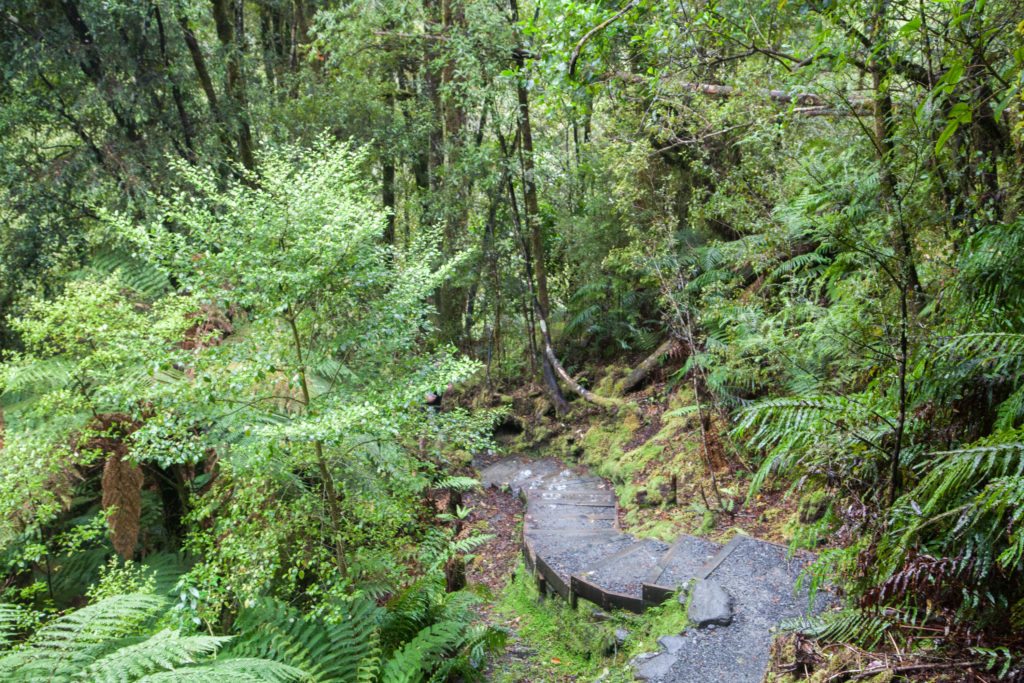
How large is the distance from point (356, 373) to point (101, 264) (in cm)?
305

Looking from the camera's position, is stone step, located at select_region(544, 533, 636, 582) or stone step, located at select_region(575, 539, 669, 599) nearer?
stone step, located at select_region(575, 539, 669, 599)

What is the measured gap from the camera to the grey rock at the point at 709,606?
4656 millimetres

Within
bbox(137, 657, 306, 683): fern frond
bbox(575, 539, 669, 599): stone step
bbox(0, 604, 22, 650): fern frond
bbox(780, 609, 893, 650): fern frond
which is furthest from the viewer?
bbox(575, 539, 669, 599): stone step

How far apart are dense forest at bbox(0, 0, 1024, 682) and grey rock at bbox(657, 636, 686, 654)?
0.37m

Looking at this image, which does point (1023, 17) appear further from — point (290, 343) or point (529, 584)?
point (529, 584)

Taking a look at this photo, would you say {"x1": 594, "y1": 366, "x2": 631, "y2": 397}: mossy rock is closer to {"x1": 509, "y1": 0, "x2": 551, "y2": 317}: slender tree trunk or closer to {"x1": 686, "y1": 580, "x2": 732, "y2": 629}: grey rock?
{"x1": 509, "y1": 0, "x2": 551, "y2": 317}: slender tree trunk

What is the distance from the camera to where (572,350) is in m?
12.6

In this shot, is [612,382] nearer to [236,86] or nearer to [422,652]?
[236,86]

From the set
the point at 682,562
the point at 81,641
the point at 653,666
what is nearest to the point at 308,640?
the point at 81,641

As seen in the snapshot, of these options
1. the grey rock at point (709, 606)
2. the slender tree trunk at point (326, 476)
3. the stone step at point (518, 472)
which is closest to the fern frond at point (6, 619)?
the slender tree trunk at point (326, 476)

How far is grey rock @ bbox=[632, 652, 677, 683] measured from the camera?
4.20 metres

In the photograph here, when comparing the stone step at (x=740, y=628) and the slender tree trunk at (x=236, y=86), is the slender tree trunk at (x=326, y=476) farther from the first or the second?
the slender tree trunk at (x=236, y=86)

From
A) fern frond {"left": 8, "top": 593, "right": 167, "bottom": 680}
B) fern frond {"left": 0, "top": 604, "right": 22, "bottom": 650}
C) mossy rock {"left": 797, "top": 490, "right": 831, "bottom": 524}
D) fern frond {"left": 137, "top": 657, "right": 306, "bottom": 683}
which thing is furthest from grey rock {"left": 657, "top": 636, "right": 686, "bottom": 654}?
fern frond {"left": 0, "top": 604, "right": 22, "bottom": 650}

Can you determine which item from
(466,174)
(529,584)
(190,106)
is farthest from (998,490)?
(466,174)
